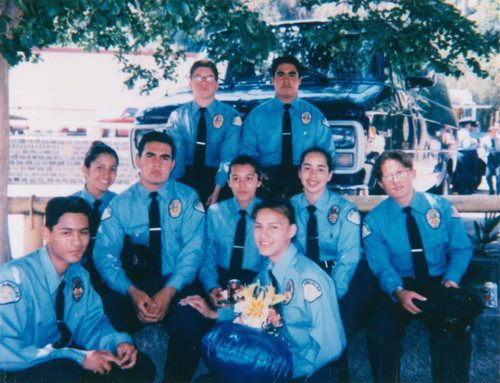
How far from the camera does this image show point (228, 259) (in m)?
3.65

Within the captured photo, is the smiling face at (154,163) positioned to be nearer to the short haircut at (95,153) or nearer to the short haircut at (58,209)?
the short haircut at (95,153)

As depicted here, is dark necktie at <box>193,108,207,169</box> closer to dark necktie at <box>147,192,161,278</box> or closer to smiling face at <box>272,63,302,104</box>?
smiling face at <box>272,63,302,104</box>

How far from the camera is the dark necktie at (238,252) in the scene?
3.58m

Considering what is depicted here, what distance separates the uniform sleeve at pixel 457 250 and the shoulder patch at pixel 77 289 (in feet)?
7.72

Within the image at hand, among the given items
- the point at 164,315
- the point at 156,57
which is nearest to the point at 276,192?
the point at 164,315

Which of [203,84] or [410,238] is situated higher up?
[203,84]

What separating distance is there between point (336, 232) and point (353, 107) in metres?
1.48

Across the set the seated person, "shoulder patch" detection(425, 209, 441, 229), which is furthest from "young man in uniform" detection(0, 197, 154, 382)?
"shoulder patch" detection(425, 209, 441, 229)

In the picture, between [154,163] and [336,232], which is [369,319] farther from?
[154,163]

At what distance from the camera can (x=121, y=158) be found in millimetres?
13070

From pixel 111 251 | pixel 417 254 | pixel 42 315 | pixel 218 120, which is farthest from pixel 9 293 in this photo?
pixel 417 254

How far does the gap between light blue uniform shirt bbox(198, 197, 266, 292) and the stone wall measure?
31.4 feet

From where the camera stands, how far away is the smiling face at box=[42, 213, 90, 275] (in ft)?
9.21

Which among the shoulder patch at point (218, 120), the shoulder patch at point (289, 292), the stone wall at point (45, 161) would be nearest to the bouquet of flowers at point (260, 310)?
the shoulder patch at point (289, 292)
